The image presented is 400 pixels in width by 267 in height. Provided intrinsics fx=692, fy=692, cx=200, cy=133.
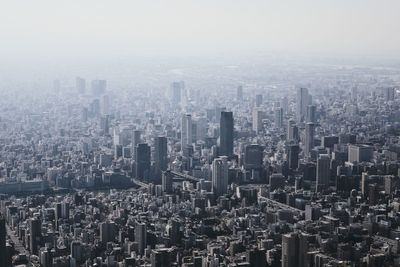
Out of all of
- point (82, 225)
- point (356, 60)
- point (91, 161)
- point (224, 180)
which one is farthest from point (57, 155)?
point (356, 60)

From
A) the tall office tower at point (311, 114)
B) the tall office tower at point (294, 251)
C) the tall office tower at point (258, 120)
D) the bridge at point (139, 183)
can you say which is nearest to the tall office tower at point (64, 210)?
the bridge at point (139, 183)

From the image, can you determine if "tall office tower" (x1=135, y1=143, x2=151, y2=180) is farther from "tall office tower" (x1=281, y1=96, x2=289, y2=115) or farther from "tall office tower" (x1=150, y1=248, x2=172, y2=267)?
"tall office tower" (x1=150, y1=248, x2=172, y2=267)

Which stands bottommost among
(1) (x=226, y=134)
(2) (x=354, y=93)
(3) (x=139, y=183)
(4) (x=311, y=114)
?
(3) (x=139, y=183)

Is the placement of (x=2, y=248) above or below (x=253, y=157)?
above

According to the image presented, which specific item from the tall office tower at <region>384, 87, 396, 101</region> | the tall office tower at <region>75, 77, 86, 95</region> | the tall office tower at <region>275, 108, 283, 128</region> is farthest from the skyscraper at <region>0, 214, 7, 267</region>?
the tall office tower at <region>75, 77, 86, 95</region>

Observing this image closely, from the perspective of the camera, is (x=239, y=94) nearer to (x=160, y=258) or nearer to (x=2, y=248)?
(x=160, y=258)

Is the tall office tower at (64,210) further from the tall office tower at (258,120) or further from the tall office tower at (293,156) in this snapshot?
the tall office tower at (258,120)

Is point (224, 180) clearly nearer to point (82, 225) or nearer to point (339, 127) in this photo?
point (82, 225)

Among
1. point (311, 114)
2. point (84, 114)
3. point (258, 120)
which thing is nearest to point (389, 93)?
Result: point (311, 114)
